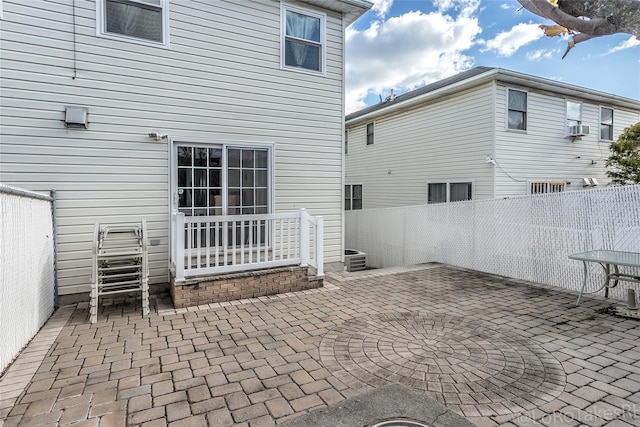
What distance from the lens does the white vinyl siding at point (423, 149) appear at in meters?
9.41

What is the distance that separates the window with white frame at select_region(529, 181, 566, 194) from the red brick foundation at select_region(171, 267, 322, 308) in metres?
7.93

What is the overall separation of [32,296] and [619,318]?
672 centimetres

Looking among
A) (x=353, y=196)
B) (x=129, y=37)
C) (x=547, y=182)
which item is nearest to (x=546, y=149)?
(x=547, y=182)

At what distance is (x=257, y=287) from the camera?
500 cm

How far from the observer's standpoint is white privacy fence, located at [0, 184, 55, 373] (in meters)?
2.87

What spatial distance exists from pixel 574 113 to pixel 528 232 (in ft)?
24.8

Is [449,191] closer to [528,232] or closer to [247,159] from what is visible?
[528,232]

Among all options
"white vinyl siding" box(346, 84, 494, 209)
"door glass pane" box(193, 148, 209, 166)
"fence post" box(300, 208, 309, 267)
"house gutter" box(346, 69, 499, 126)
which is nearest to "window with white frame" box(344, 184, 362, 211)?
"white vinyl siding" box(346, 84, 494, 209)

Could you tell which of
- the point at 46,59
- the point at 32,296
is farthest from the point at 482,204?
the point at 46,59

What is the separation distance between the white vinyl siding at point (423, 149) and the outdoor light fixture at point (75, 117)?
29.8 ft

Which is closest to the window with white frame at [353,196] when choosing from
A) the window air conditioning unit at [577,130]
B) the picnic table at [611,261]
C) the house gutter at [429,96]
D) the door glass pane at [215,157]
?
the house gutter at [429,96]

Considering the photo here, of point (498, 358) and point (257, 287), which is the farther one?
point (257, 287)

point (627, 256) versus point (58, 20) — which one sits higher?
point (58, 20)

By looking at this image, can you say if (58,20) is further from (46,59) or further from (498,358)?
(498,358)
